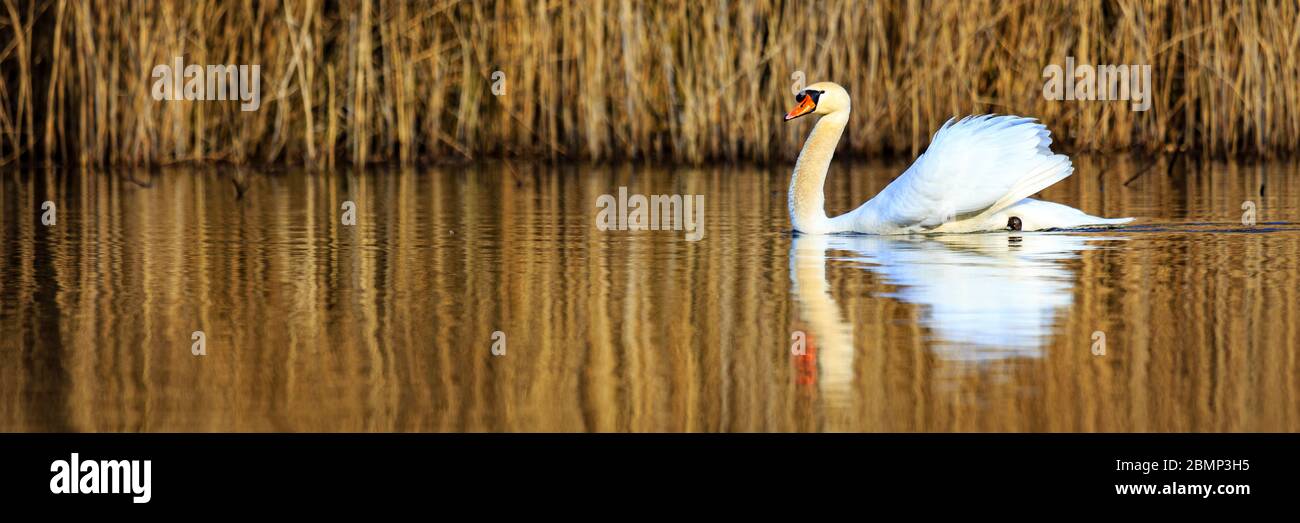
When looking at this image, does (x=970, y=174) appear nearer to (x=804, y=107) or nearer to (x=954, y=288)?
(x=804, y=107)

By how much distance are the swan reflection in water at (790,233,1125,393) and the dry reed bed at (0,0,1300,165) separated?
19.3 ft

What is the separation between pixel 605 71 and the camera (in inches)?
580

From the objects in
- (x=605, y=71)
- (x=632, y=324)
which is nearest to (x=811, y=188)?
(x=632, y=324)

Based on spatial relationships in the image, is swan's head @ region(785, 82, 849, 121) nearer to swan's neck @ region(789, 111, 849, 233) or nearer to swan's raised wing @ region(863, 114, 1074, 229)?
swan's neck @ region(789, 111, 849, 233)

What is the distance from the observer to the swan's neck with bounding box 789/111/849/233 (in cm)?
880

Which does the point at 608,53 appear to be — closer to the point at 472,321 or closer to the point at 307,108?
the point at 307,108

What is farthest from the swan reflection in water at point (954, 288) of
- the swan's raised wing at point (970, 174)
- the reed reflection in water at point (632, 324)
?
the swan's raised wing at point (970, 174)

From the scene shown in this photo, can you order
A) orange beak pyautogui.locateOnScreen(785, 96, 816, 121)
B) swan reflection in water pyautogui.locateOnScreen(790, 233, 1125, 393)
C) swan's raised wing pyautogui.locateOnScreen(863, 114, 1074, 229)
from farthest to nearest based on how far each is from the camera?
1. orange beak pyautogui.locateOnScreen(785, 96, 816, 121)
2. swan's raised wing pyautogui.locateOnScreen(863, 114, 1074, 229)
3. swan reflection in water pyautogui.locateOnScreen(790, 233, 1125, 393)

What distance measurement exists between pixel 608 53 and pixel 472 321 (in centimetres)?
886

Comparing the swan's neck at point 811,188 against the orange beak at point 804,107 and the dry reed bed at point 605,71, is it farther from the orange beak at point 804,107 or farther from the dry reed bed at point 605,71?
the dry reed bed at point 605,71

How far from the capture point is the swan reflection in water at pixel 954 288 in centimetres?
526

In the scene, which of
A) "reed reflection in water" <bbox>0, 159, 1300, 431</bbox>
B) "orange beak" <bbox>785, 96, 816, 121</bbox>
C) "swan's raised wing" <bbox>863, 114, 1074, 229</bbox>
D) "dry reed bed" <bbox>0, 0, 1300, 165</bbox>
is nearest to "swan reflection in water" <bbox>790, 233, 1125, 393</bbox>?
"reed reflection in water" <bbox>0, 159, 1300, 431</bbox>

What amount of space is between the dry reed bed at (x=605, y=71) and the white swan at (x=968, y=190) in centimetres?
566
